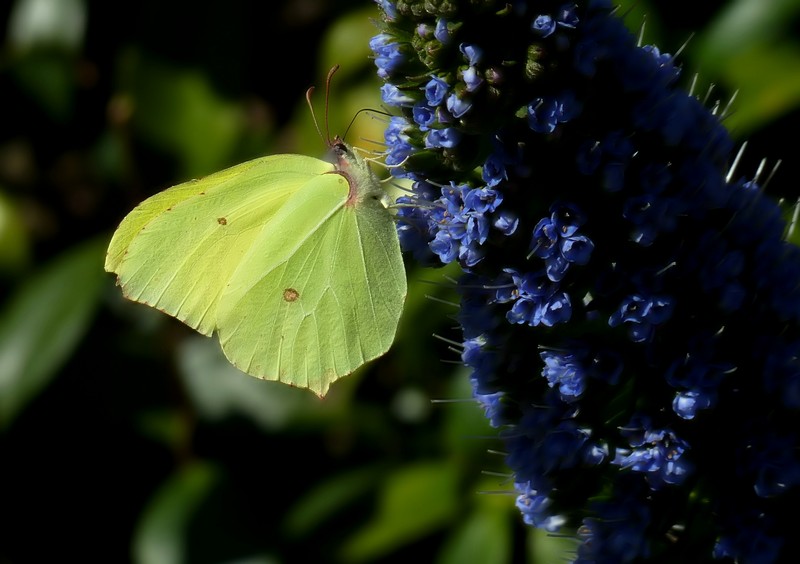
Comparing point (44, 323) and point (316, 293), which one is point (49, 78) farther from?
point (316, 293)

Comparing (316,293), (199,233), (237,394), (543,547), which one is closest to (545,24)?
(316,293)

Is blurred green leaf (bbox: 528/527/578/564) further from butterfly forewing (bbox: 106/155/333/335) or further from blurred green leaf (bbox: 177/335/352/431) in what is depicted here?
butterfly forewing (bbox: 106/155/333/335)

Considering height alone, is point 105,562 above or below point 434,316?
below

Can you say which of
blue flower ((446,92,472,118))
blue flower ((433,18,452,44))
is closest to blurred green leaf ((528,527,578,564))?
blue flower ((446,92,472,118))

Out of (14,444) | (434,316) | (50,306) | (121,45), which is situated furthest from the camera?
(121,45)

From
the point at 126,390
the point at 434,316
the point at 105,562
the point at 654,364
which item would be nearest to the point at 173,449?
the point at 126,390

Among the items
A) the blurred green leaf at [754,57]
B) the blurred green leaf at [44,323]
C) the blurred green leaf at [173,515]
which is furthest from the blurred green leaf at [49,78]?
the blurred green leaf at [754,57]

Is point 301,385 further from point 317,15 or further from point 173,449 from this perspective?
point 317,15
